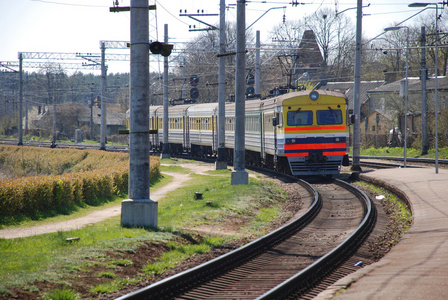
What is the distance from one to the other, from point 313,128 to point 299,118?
73 cm

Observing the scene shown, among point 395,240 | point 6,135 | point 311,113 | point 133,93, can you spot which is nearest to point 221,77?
point 311,113

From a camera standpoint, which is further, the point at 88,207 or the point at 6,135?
the point at 6,135

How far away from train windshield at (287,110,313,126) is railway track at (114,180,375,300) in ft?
26.7

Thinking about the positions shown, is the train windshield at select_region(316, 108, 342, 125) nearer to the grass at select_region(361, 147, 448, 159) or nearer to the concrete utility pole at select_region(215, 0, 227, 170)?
the concrete utility pole at select_region(215, 0, 227, 170)

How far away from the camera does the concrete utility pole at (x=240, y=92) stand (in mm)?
19406

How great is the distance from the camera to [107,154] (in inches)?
1455

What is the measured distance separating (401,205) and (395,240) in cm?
567

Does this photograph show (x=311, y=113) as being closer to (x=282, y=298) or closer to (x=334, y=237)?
(x=334, y=237)

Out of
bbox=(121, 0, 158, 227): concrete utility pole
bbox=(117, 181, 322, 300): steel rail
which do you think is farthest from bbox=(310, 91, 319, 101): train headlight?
bbox=(121, 0, 158, 227): concrete utility pole

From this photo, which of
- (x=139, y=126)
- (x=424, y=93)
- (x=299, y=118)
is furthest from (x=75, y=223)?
(x=424, y=93)

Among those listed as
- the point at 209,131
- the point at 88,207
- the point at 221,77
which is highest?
the point at 221,77

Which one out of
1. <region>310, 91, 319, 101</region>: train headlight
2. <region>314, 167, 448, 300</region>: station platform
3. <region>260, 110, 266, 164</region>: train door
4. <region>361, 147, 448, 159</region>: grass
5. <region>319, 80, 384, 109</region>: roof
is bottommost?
<region>314, 167, 448, 300</region>: station platform

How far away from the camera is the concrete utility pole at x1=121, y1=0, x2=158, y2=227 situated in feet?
38.3

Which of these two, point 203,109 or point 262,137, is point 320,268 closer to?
point 262,137
